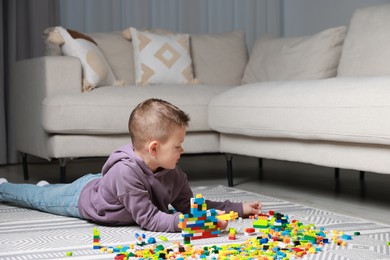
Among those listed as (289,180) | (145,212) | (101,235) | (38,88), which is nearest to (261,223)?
(145,212)

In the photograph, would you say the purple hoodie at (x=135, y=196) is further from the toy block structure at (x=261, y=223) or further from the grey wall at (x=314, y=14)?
the grey wall at (x=314, y=14)

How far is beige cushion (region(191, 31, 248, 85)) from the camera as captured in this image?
440 cm

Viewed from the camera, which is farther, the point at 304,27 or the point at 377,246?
the point at 304,27

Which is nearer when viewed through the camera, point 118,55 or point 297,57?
point 297,57

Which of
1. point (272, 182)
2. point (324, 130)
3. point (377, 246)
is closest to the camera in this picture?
point (377, 246)

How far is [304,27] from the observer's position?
18.5ft

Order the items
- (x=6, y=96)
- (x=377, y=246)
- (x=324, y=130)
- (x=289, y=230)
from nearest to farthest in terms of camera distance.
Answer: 1. (x=377, y=246)
2. (x=289, y=230)
3. (x=324, y=130)
4. (x=6, y=96)

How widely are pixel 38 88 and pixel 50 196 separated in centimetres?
130

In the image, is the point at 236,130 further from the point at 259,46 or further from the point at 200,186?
the point at 259,46

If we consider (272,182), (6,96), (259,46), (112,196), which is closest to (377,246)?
(112,196)

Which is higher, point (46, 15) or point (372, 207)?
point (46, 15)

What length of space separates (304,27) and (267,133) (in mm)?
2709

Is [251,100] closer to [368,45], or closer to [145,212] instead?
[368,45]

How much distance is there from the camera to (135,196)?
217 centimetres
